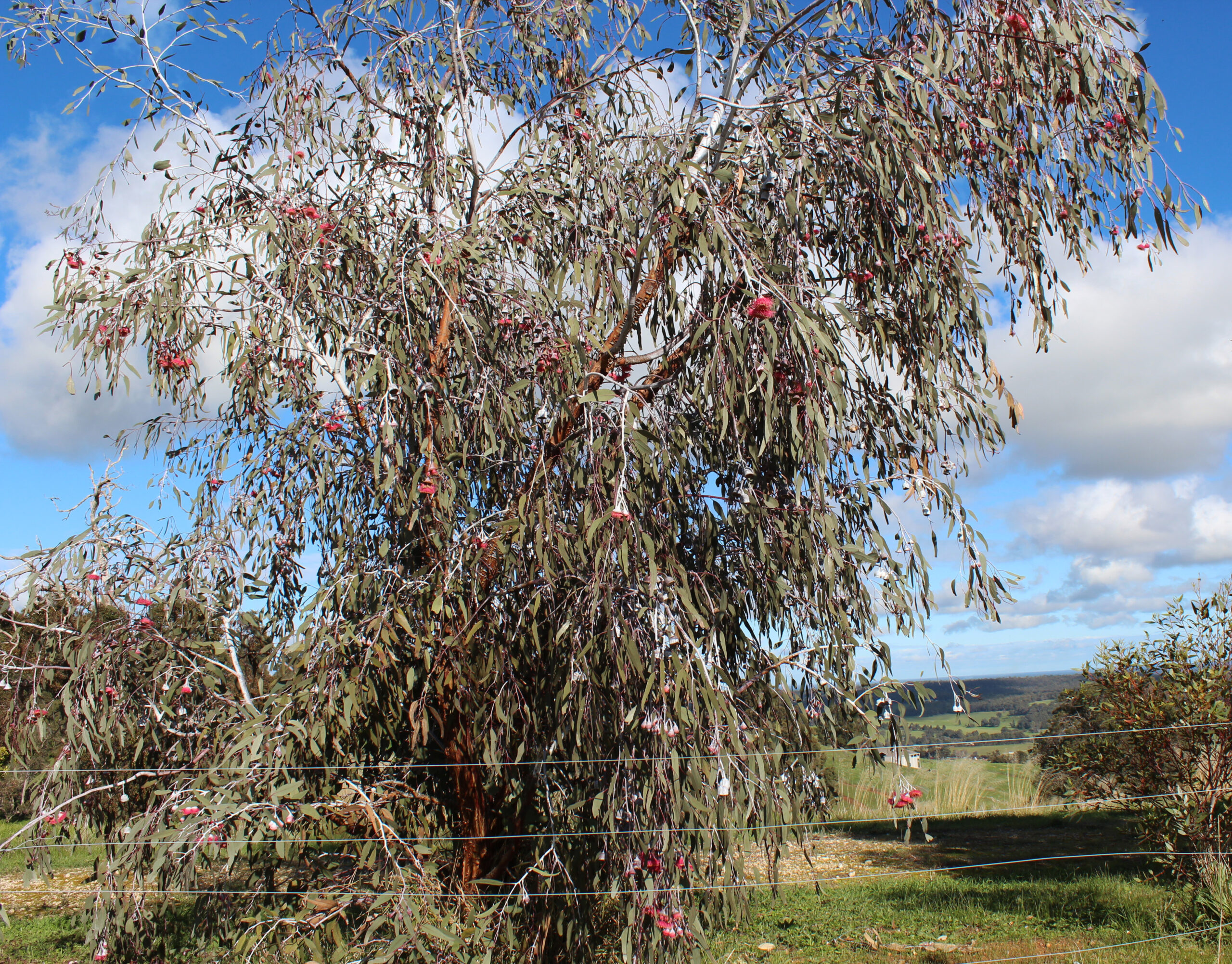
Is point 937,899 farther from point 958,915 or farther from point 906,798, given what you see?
point 906,798

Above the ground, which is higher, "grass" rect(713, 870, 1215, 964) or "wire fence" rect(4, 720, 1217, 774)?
"wire fence" rect(4, 720, 1217, 774)

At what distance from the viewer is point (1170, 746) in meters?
4.81

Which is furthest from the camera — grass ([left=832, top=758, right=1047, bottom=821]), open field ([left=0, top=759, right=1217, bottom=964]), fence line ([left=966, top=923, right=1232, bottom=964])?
grass ([left=832, top=758, right=1047, bottom=821])

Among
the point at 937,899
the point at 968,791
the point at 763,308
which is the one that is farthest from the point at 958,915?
the point at 763,308

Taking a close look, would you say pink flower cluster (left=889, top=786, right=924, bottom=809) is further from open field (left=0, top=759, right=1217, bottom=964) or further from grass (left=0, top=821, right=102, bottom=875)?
grass (left=0, top=821, right=102, bottom=875)

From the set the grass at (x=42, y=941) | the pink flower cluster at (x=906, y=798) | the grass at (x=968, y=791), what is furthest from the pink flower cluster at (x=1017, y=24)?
the grass at (x=968, y=791)

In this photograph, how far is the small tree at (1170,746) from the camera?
4.62 m

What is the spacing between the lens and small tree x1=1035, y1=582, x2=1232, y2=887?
462 cm

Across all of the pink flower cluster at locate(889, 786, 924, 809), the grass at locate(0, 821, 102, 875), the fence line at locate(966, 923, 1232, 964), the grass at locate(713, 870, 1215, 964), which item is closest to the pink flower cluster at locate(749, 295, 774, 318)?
the pink flower cluster at locate(889, 786, 924, 809)

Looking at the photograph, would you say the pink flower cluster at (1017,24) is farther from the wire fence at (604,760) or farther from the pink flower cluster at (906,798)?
the pink flower cluster at (906,798)

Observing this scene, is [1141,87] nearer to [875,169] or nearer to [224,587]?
[875,169]

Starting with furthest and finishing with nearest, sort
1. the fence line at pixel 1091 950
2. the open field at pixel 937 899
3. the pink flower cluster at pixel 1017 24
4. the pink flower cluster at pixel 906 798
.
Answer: the open field at pixel 937 899
the fence line at pixel 1091 950
the pink flower cluster at pixel 1017 24
the pink flower cluster at pixel 906 798

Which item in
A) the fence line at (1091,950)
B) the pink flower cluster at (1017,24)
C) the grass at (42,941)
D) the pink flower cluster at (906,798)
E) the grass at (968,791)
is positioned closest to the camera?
Result: the pink flower cluster at (906,798)

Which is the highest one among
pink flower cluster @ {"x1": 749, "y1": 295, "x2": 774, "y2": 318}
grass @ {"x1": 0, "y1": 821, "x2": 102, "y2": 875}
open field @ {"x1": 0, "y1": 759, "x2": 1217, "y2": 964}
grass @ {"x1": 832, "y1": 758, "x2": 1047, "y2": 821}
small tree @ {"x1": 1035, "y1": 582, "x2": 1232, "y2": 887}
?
pink flower cluster @ {"x1": 749, "y1": 295, "x2": 774, "y2": 318}
